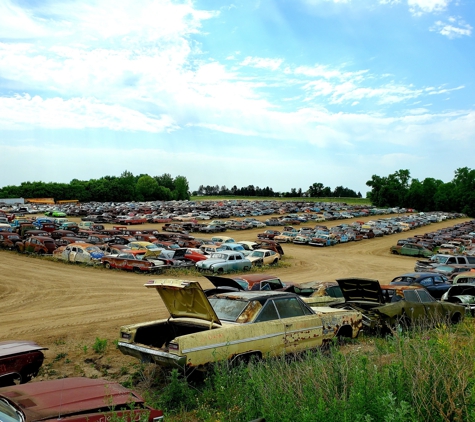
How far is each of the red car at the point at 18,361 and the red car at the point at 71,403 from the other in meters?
2.50

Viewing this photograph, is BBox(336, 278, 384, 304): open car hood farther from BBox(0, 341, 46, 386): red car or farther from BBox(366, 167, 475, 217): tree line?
BBox(366, 167, 475, 217): tree line

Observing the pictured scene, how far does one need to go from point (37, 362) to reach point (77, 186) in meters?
140

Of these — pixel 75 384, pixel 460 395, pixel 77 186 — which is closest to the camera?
pixel 460 395

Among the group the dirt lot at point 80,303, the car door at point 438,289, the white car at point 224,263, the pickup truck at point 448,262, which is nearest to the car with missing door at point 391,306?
the dirt lot at point 80,303

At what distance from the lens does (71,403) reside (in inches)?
179

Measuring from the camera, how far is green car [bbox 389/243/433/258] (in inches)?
1716

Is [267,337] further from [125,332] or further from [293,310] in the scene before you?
[125,332]

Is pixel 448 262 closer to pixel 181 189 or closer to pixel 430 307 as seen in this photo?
pixel 430 307

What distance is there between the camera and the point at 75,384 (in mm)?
5180

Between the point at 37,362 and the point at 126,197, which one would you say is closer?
the point at 37,362

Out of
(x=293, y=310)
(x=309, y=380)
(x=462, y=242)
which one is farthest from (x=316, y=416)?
(x=462, y=242)

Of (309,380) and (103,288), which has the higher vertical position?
(309,380)

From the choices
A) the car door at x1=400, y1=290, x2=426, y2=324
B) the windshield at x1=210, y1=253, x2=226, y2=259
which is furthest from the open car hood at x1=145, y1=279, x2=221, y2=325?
the windshield at x1=210, y1=253, x2=226, y2=259

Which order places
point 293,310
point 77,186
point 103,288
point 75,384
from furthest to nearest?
point 77,186
point 103,288
point 293,310
point 75,384
